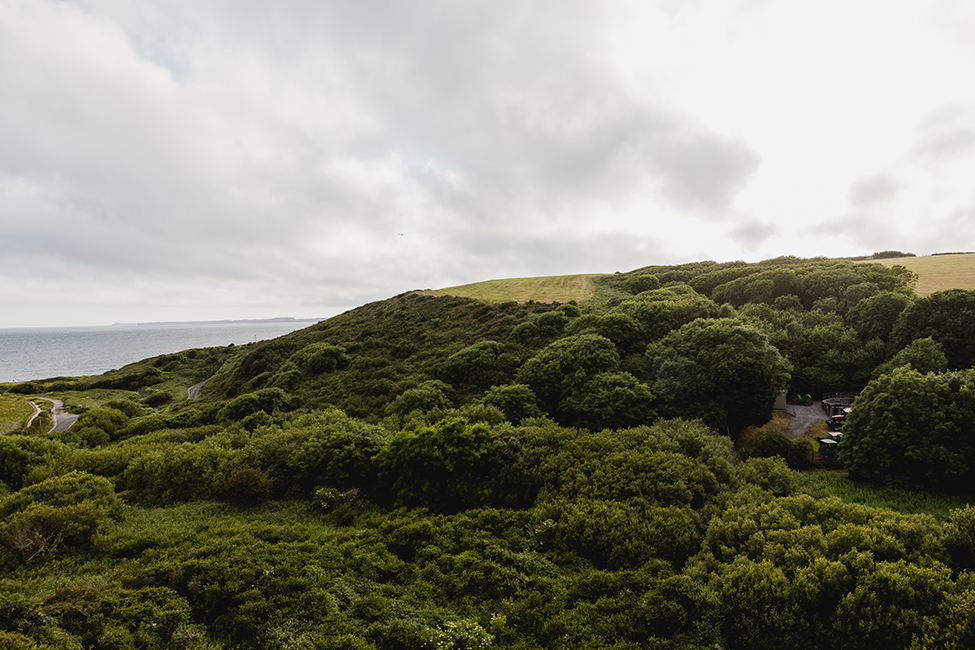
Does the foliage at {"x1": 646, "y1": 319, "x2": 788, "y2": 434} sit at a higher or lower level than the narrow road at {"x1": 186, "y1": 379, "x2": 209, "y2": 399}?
higher

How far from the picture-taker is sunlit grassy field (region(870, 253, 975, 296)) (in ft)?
132

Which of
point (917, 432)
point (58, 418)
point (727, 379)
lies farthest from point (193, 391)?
point (917, 432)

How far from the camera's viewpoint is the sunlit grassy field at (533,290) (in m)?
65.2

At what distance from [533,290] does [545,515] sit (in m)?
59.1

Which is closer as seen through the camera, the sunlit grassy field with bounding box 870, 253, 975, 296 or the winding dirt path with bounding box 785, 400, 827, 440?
the winding dirt path with bounding box 785, 400, 827, 440

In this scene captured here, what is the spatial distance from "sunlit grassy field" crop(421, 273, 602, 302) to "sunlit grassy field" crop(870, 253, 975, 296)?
3811 centimetres

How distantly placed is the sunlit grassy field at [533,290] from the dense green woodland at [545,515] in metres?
29.7

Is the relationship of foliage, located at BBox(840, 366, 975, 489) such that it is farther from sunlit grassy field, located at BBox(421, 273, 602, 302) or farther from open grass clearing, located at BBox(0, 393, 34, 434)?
open grass clearing, located at BBox(0, 393, 34, 434)

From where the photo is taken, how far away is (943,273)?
157ft

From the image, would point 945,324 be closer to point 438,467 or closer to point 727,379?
point 727,379

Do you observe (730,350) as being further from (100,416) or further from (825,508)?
(100,416)

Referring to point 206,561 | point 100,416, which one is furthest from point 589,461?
point 100,416

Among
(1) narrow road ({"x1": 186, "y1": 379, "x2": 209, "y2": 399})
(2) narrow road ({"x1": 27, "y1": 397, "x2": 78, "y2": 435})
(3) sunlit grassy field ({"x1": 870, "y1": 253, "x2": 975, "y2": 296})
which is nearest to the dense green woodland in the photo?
(2) narrow road ({"x1": 27, "y1": 397, "x2": 78, "y2": 435})

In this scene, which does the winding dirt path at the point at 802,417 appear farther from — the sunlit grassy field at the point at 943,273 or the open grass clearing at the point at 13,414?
the open grass clearing at the point at 13,414
